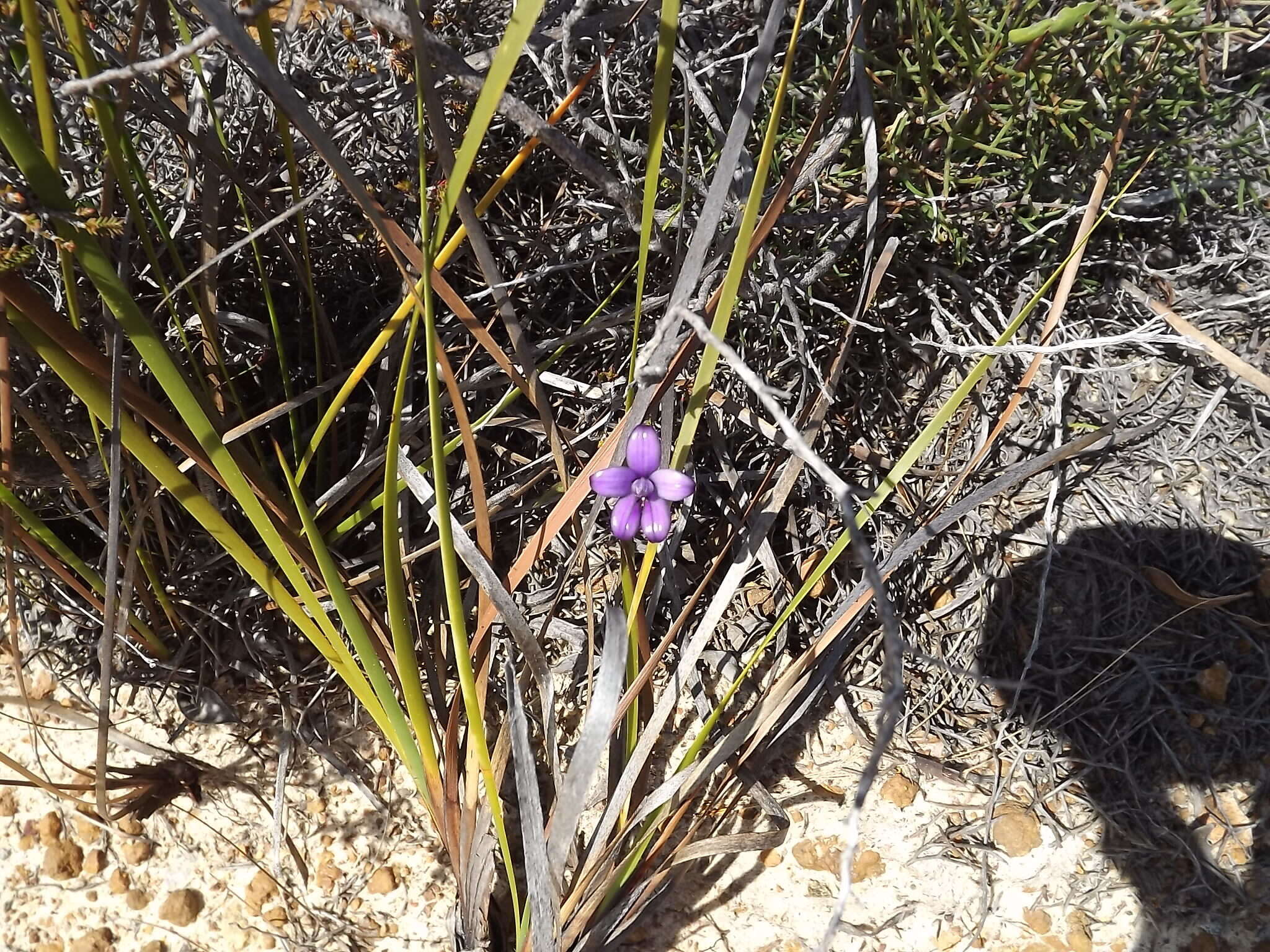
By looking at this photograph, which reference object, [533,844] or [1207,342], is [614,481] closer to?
[533,844]

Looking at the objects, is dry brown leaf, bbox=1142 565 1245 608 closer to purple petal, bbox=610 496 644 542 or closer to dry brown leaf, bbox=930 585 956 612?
dry brown leaf, bbox=930 585 956 612

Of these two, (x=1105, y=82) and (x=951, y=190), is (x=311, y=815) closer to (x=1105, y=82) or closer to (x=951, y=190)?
(x=951, y=190)

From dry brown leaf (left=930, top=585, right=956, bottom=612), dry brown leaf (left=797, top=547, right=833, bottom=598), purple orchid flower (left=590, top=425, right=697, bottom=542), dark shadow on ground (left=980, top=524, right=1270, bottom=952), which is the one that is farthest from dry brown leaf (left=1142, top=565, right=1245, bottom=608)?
purple orchid flower (left=590, top=425, right=697, bottom=542)

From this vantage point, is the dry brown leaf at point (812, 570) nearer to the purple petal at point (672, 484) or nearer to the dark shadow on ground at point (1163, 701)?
the dark shadow on ground at point (1163, 701)

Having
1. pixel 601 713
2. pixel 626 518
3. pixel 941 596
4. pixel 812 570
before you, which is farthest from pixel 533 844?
pixel 941 596

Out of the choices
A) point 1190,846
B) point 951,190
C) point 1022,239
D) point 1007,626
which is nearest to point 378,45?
point 951,190

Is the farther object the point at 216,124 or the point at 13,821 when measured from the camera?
the point at 13,821
